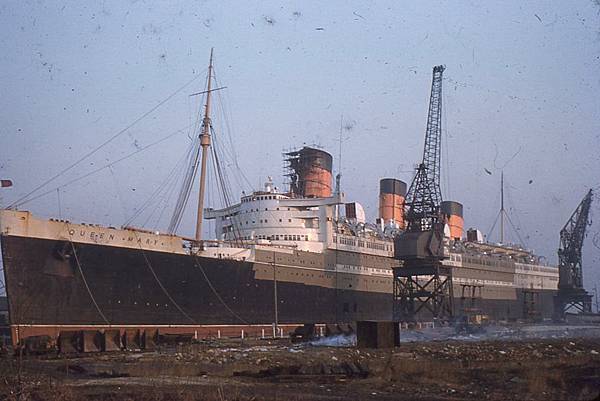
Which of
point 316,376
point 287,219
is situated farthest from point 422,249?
point 316,376

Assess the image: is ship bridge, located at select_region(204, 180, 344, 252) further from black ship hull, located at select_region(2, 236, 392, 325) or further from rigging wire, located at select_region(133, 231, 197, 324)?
rigging wire, located at select_region(133, 231, 197, 324)

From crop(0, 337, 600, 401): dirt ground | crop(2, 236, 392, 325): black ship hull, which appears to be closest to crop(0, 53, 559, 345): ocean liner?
crop(2, 236, 392, 325): black ship hull

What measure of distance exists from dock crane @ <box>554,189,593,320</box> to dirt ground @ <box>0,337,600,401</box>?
69.0m

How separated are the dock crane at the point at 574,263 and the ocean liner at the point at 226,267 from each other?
71.8 ft

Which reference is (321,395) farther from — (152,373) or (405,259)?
(405,259)

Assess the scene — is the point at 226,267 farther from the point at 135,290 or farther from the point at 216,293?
the point at 135,290

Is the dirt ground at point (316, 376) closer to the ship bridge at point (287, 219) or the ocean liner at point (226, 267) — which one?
the ocean liner at point (226, 267)

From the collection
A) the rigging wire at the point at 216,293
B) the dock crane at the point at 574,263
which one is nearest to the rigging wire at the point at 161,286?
the rigging wire at the point at 216,293

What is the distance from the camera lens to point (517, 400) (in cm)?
1299

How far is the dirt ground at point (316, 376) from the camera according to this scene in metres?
13.7

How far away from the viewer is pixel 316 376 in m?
16.9

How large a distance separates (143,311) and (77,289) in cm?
406

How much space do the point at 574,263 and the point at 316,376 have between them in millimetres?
80656

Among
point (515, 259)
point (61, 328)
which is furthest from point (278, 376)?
point (515, 259)
